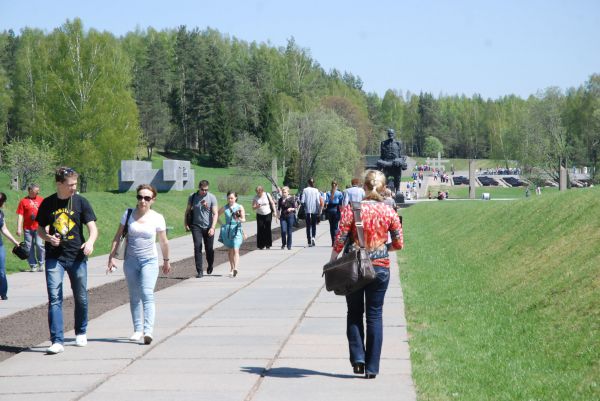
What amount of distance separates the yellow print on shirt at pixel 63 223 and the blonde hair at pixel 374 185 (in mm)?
3226

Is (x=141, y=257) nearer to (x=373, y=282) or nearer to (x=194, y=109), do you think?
(x=373, y=282)

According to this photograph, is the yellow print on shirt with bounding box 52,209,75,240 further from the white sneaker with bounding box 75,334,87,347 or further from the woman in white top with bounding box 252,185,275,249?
the woman in white top with bounding box 252,185,275,249

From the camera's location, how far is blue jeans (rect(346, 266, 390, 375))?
26.0 ft

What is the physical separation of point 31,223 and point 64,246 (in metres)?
9.69

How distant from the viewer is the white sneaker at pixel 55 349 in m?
9.41

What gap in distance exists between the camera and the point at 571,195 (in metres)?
17.7

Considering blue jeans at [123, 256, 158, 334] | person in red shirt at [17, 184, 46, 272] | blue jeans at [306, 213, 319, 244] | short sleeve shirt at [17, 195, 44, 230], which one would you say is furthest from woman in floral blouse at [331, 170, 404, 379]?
blue jeans at [306, 213, 319, 244]

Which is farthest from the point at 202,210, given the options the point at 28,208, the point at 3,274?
the point at 3,274

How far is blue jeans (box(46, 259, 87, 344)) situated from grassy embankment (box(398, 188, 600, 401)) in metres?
3.24

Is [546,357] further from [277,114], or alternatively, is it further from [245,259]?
[277,114]

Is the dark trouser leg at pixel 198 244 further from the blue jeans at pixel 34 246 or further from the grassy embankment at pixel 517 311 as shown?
the grassy embankment at pixel 517 311

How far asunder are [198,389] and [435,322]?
4350 mm

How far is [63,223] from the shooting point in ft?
32.0

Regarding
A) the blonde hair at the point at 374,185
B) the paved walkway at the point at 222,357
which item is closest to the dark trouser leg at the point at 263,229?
the paved walkway at the point at 222,357
